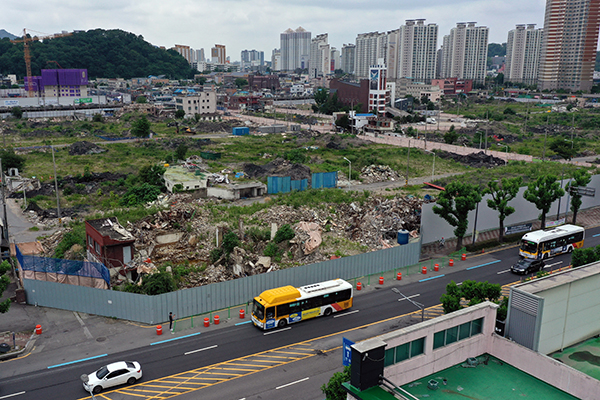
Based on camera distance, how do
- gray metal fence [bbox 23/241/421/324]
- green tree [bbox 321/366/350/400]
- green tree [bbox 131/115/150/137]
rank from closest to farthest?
green tree [bbox 321/366/350/400], gray metal fence [bbox 23/241/421/324], green tree [bbox 131/115/150/137]

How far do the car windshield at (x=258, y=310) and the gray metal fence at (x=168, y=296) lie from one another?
10.8 ft

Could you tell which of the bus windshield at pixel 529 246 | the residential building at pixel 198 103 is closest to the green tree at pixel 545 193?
the bus windshield at pixel 529 246

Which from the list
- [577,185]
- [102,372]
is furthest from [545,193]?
[102,372]

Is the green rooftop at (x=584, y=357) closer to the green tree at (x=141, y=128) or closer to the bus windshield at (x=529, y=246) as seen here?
the bus windshield at (x=529, y=246)

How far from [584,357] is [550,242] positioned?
82.5 feet

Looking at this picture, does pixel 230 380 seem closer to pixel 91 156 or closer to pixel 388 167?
pixel 388 167

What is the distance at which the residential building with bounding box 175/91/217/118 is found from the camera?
157 metres

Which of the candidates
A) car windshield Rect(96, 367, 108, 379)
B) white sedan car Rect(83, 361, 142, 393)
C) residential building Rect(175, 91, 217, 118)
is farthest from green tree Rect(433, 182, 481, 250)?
residential building Rect(175, 91, 217, 118)

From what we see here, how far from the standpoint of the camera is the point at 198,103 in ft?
520

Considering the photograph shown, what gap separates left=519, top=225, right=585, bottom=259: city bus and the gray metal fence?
16.5 m

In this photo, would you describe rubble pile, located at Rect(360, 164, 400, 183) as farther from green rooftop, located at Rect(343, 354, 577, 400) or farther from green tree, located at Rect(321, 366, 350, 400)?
green rooftop, located at Rect(343, 354, 577, 400)

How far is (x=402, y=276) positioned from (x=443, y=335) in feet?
72.8

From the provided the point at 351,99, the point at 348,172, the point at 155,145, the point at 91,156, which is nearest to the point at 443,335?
the point at 348,172

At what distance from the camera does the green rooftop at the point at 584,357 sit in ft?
56.9
